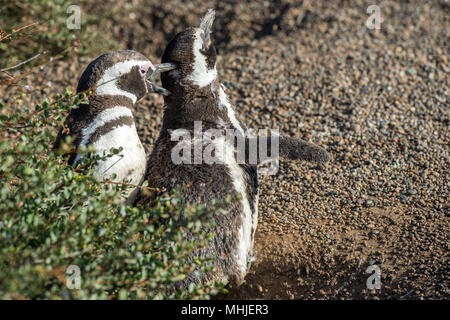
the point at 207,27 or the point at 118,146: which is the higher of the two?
the point at 207,27

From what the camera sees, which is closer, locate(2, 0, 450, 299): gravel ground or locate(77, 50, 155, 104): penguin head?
locate(2, 0, 450, 299): gravel ground

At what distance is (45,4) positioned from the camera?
4953 millimetres

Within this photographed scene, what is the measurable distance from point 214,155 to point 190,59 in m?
0.79

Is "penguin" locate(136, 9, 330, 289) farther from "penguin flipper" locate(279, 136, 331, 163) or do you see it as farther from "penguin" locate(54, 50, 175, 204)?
"penguin" locate(54, 50, 175, 204)

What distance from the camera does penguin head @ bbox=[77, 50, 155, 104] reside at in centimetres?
333

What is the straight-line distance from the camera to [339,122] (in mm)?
4496

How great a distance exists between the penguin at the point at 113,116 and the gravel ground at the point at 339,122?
110 cm

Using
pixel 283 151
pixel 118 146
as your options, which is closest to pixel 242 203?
pixel 283 151

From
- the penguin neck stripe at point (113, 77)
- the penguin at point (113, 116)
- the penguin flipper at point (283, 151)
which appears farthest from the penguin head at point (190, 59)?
the penguin flipper at point (283, 151)

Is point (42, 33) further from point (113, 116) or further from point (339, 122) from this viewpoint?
point (339, 122)

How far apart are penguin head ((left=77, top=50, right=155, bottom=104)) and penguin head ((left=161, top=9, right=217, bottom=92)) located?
192mm

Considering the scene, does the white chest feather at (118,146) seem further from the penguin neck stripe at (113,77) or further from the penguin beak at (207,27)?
the penguin beak at (207,27)

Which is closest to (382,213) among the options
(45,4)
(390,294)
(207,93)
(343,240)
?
(343,240)

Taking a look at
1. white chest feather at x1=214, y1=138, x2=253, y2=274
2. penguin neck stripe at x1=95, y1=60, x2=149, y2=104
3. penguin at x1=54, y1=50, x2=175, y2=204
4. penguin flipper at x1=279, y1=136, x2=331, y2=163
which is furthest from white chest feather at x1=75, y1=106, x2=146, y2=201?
penguin flipper at x1=279, y1=136, x2=331, y2=163
